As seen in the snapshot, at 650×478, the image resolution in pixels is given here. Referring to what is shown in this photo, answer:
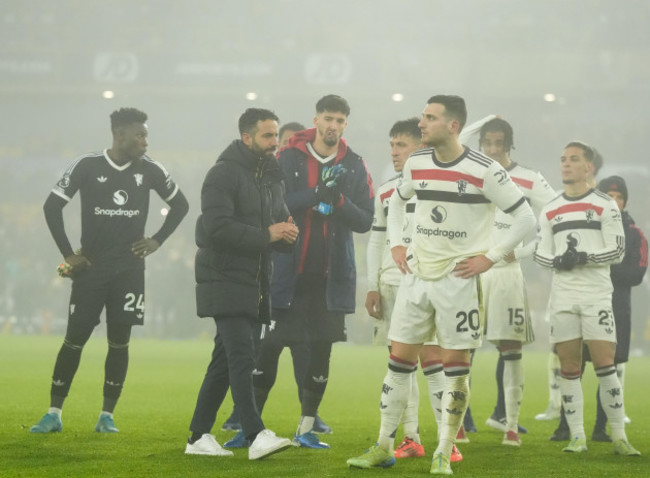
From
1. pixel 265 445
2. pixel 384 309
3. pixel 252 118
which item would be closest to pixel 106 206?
pixel 252 118

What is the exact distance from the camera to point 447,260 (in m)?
5.71

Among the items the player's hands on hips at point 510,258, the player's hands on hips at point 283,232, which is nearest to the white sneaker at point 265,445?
the player's hands on hips at point 283,232

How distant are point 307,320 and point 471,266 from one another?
189 centimetres

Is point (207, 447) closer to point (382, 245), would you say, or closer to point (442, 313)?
point (442, 313)

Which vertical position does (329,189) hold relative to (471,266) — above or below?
above

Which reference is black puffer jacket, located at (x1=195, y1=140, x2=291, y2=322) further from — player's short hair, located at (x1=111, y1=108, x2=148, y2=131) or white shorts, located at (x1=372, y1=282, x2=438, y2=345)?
player's short hair, located at (x1=111, y1=108, x2=148, y2=131)

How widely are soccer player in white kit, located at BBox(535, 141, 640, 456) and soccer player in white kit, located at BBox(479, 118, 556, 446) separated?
1.28ft

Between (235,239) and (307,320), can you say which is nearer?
(235,239)

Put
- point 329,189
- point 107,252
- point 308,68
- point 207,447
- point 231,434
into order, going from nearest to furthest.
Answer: point 207,447
point 329,189
point 107,252
point 231,434
point 308,68

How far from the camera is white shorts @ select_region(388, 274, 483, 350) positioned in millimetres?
5664

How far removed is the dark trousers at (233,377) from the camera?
19.3 feet

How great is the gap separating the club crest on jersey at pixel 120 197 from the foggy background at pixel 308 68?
95.2 feet

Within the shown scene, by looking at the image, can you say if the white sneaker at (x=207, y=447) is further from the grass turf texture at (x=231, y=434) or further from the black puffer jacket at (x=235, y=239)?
the black puffer jacket at (x=235, y=239)

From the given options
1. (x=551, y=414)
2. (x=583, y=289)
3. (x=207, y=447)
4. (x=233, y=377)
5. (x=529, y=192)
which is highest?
(x=529, y=192)
